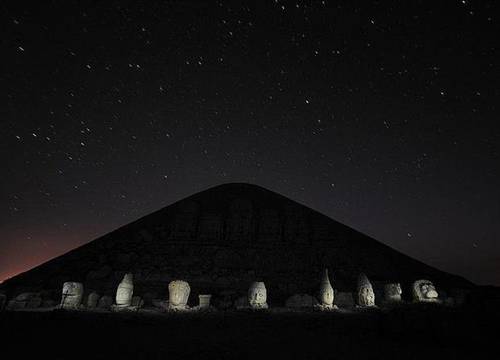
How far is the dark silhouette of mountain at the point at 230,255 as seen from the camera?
44312 mm

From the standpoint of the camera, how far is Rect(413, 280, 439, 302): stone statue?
25.2 metres

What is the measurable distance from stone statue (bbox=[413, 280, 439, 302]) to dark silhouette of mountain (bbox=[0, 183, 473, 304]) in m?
17.5

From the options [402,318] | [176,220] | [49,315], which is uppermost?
[176,220]

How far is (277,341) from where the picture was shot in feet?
34.6

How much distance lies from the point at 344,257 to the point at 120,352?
5328 cm

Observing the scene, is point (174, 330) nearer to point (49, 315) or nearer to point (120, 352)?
point (120, 352)

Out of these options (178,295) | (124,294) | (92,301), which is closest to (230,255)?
(178,295)

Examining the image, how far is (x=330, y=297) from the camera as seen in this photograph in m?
24.7

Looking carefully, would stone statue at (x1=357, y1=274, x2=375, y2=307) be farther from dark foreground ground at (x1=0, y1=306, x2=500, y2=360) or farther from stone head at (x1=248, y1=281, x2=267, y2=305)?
dark foreground ground at (x1=0, y1=306, x2=500, y2=360)

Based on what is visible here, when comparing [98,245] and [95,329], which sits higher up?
[98,245]

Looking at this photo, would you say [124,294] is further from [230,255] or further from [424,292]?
[230,255]

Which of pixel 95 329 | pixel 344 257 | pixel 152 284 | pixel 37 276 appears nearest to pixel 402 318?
pixel 95 329

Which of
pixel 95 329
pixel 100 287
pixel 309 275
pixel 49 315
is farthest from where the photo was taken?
pixel 309 275

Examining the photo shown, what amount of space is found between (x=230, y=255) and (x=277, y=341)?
43.3 metres
